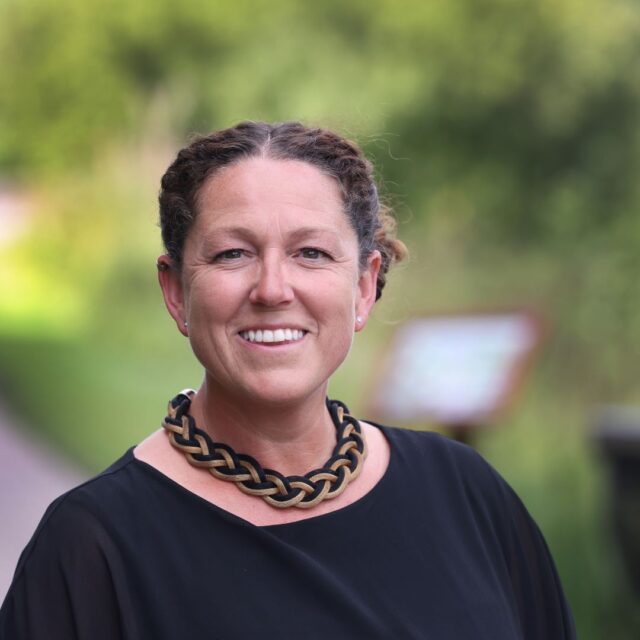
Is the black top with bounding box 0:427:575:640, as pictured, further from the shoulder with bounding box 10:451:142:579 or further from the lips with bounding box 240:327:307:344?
the lips with bounding box 240:327:307:344

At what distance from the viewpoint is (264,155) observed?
5.67ft

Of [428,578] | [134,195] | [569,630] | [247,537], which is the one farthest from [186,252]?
[134,195]

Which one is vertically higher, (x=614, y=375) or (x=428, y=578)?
(x=614, y=375)

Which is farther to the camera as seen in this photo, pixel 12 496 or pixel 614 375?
pixel 614 375

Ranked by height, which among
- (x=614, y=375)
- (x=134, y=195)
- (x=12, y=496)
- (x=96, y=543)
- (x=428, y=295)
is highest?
(x=134, y=195)

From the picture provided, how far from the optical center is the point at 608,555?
21.2 feet

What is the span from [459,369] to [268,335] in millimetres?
4195

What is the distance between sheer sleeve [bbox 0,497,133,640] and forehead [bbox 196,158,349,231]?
490 millimetres

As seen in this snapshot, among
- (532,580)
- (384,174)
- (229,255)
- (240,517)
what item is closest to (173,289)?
(229,255)

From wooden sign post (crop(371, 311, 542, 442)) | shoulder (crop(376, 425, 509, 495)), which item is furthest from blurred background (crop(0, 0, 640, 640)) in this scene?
shoulder (crop(376, 425, 509, 495))

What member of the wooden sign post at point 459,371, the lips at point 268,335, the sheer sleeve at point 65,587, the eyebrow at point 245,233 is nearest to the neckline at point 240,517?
the sheer sleeve at point 65,587

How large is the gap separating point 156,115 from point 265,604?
6052 millimetres

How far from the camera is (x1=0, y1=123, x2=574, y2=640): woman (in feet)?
5.25

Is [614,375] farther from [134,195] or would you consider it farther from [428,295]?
[134,195]
